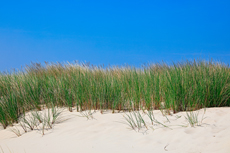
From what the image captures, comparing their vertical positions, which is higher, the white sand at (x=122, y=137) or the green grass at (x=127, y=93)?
the green grass at (x=127, y=93)

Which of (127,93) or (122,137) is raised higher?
(127,93)

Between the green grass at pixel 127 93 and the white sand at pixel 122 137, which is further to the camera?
the green grass at pixel 127 93

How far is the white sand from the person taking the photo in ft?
8.69

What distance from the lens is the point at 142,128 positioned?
3.20m

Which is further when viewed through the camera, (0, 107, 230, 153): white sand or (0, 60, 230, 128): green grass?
(0, 60, 230, 128): green grass

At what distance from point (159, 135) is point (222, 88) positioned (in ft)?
5.71

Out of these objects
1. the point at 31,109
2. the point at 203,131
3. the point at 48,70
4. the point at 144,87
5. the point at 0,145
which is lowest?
the point at 0,145

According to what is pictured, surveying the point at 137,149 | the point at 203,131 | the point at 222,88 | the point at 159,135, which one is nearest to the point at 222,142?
the point at 203,131

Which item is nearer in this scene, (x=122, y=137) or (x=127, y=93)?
(x=122, y=137)

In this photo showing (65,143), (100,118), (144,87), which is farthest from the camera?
(144,87)

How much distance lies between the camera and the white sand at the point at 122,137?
2.65m

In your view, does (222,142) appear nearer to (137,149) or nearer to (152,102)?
(137,149)

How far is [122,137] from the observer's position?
3.05 metres

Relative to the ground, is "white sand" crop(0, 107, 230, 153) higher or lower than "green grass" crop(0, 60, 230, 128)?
lower
